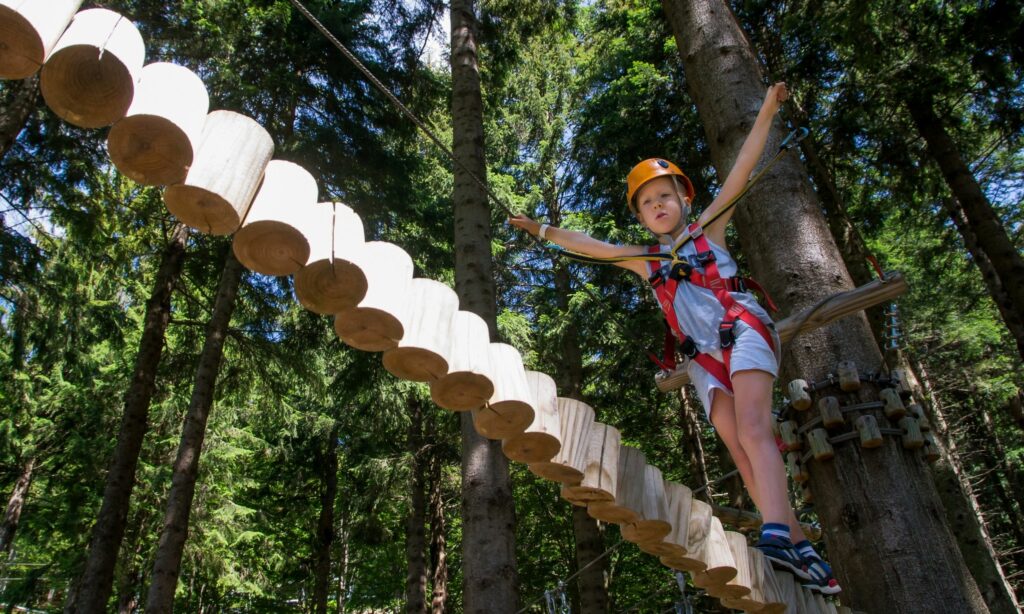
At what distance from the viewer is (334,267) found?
1.49 m

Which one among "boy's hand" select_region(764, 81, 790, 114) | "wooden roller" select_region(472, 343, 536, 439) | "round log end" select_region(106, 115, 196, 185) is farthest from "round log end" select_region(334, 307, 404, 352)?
"boy's hand" select_region(764, 81, 790, 114)

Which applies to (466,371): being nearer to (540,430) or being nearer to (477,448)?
(540,430)

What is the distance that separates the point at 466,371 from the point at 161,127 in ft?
2.69

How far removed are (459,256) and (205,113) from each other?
336 centimetres

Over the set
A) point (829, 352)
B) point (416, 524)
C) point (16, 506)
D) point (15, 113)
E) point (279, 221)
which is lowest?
point (279, 221)

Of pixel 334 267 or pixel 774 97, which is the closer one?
pixel 334 267

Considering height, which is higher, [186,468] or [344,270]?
[186,468]

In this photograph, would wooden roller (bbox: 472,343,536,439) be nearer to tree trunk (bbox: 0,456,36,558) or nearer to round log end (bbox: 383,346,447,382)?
round log end (bbox: 383,346,447,382)

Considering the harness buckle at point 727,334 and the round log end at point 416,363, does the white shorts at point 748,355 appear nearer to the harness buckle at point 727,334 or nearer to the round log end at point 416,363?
the harness buckle at point 727,334

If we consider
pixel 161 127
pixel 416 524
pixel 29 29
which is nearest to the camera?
pixel 29 29

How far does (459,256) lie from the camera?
473 centimetres

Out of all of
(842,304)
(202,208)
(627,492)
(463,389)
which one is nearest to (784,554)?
(627,492)

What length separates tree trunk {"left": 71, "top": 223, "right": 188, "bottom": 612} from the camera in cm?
687

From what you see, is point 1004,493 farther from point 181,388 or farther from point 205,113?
point 205,113
